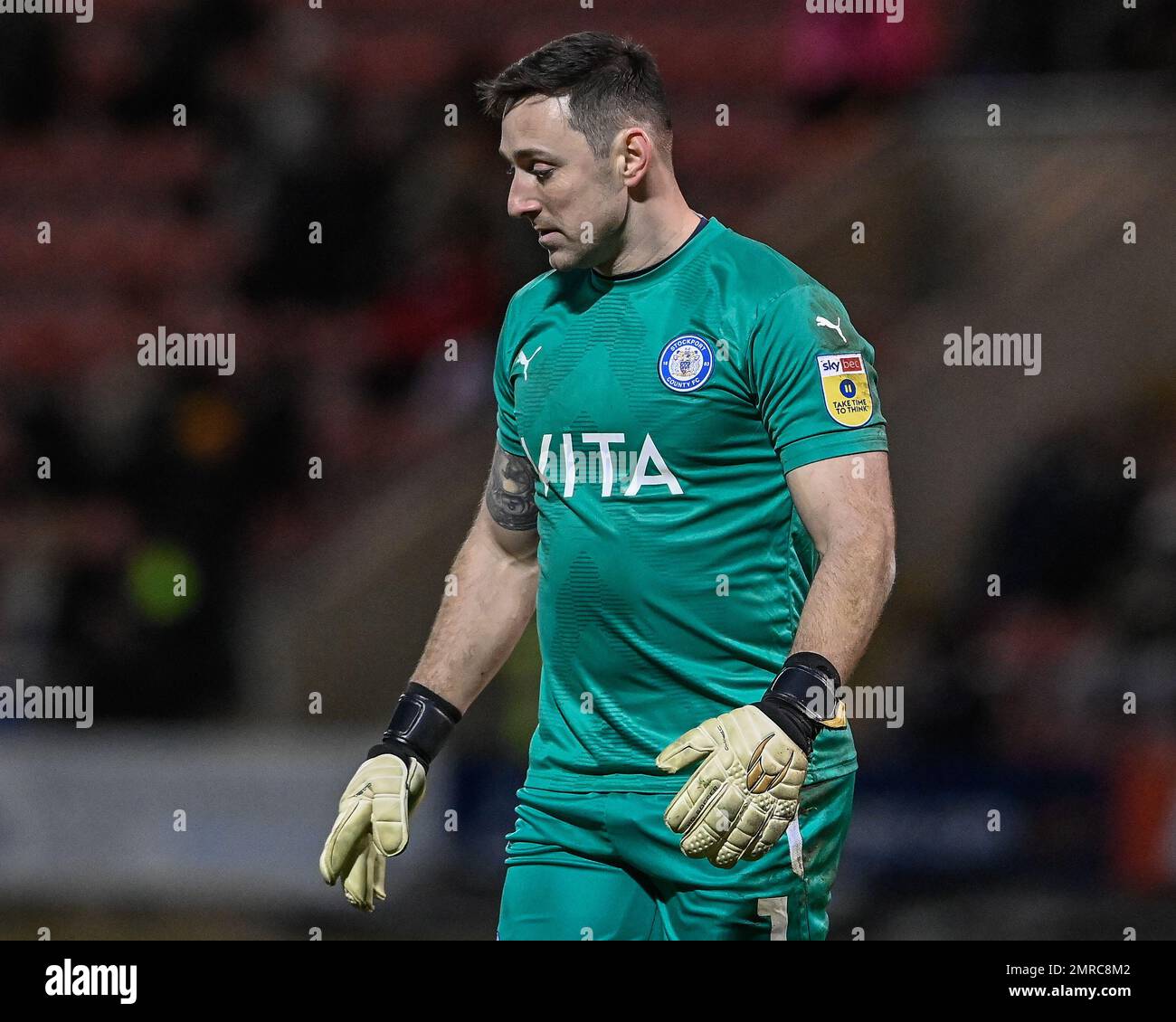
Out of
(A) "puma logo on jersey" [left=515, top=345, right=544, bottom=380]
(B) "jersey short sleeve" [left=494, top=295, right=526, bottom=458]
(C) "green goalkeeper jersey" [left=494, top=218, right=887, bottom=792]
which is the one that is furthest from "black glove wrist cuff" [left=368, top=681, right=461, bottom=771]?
(A) "puma logo on jersey" [left=515, top=345, right=544, bottom=380]

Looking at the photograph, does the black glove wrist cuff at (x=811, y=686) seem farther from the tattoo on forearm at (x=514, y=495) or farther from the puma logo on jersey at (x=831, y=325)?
the tattoo on forearm at (x=514, y=495)

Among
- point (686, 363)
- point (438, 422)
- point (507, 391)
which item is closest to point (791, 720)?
point (686, 363)

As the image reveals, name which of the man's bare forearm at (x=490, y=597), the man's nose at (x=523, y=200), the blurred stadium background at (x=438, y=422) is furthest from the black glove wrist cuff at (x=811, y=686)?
the blurred stadium background at (x=438, y=422)

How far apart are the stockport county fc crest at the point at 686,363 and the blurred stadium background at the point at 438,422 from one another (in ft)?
12.1

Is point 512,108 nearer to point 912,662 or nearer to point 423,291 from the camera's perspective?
point 912,662

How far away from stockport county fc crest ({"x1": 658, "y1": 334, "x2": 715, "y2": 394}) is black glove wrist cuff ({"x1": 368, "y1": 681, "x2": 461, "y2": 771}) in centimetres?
81

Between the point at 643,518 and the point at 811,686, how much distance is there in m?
0.52

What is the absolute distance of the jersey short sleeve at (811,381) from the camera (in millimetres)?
3352

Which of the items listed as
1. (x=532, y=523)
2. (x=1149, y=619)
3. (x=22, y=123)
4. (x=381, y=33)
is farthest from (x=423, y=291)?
(x=532, y=523)

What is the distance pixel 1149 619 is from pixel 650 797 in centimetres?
411

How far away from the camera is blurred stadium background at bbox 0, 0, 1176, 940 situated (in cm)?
702

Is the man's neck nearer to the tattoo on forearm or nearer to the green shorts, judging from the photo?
the tattoo on forearm

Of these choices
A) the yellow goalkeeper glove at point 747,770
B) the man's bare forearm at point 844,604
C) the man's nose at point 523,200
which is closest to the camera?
the yellow goalkeeper glove at point 747,770

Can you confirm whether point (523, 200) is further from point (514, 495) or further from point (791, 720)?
point (791, 720)
